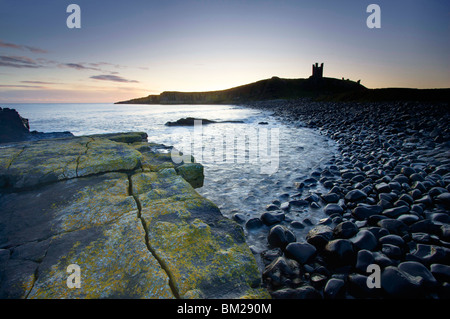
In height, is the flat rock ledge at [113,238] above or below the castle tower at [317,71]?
below

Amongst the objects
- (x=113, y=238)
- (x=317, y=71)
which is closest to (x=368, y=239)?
(x=113, y=238)

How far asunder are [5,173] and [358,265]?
5.25 metres

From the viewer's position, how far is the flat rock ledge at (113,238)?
150cm

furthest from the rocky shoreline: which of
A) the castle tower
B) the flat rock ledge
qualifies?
the castle tower

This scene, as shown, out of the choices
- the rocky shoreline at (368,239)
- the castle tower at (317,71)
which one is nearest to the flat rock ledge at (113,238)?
the rocky shoreline at (368,239)

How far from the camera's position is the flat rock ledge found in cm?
150

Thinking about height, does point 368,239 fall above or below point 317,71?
below

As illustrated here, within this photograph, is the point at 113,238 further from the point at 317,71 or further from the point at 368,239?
the point at 317,71

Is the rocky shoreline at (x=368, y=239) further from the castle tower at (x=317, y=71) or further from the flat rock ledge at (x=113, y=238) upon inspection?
the castle tower at (x=317, y=71)

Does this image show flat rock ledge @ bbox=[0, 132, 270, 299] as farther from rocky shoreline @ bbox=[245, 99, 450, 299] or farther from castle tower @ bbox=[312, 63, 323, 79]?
castle tower @ bbox=[312, 63, 323, 79]

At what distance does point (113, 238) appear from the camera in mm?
1934

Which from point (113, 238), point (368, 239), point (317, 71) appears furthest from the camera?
point (317, 71)
